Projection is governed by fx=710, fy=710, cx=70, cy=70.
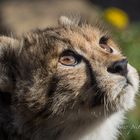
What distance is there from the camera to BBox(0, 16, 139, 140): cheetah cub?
6.05 m

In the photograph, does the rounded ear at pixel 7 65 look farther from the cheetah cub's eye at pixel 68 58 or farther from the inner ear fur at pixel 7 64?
the cheetah cub's eye at pixel 68 58

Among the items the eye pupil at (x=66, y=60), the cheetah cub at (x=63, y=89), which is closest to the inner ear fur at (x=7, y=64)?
the cheetah cub at (x=63, y=89)

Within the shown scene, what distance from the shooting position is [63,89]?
614cm

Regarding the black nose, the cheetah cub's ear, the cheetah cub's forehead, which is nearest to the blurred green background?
the cheetah cub's ear

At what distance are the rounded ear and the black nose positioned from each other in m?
0.88

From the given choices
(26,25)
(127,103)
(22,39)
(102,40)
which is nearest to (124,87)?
(127,103)

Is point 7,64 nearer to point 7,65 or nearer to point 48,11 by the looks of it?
point 7,65

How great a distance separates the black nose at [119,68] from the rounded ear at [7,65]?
0.88 metres

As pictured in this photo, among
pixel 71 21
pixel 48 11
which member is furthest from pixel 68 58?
pixel 48 11

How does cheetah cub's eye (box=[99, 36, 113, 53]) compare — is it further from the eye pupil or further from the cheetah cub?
the eye pupil

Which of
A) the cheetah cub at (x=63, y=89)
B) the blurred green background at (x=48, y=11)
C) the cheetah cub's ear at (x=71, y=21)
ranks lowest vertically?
the cheetah cub at (x=63, y=89)

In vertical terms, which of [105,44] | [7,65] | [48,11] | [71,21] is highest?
[48,11]

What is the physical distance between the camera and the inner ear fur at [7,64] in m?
6.19

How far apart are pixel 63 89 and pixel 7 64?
22.5 inches
